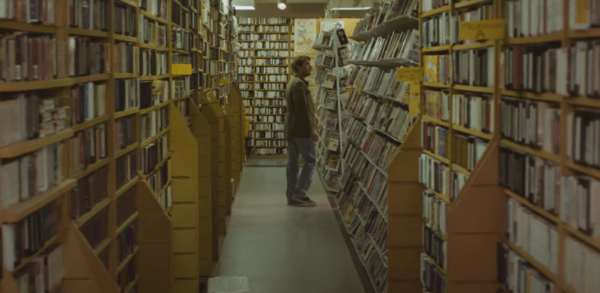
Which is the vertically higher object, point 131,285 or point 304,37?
point 304,37

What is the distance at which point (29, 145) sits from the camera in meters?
2.26

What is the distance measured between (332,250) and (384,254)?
1.66 m

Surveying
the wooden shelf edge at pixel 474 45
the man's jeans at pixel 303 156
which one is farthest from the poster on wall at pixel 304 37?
the wooden shelf edge at pixel 474 45

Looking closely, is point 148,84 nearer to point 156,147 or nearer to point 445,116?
point 156,147

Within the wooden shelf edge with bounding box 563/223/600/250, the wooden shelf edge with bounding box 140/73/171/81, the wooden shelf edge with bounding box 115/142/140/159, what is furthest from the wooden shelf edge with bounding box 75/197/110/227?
the wooden shelf edge with bounding box 563/223/600/250

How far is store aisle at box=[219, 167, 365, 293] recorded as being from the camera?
5.80 metres

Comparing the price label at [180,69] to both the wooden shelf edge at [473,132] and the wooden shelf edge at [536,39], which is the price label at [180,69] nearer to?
the wooden shelf edge at [473,132]

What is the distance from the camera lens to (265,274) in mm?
6027

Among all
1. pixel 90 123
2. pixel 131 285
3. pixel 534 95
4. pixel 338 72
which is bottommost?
pixel 131 285

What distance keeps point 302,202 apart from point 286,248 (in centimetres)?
223

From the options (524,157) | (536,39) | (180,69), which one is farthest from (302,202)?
(536,39)

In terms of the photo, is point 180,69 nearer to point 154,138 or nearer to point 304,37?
point 154,138

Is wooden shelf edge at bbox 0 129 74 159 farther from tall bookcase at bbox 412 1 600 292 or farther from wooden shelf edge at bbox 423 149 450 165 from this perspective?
wooden shelf edge at bbox 423 149 450 165

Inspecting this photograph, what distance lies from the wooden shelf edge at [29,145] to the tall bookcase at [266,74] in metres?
12.6
